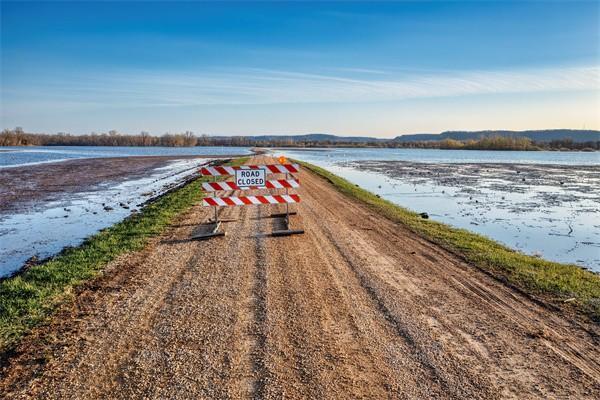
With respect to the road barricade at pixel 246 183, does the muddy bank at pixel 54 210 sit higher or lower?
lower

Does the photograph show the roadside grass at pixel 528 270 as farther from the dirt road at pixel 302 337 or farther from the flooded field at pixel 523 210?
the flooded field at pixel 523 210

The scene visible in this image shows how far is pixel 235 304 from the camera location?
6.66 meters

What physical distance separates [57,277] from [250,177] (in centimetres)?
576

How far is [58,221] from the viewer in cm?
1505

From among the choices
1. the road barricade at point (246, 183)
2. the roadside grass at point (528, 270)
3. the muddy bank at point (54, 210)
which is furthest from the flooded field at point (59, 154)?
the roadside grass at point (528, 270)

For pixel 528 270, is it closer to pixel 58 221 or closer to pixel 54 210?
pixel 58 221

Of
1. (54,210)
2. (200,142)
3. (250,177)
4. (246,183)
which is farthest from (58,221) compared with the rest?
(200,142)

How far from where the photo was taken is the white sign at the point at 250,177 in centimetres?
1216

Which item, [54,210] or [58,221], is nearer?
[58,221]

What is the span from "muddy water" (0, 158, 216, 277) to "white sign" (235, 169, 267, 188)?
4791 mm

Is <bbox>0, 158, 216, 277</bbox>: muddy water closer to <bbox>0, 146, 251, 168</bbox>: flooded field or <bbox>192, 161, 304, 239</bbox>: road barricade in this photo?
<bbox>192, 161, 304, 239</bbox>: road barricade

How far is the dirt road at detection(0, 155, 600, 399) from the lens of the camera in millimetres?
4512

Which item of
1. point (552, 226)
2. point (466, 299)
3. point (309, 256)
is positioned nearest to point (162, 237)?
point (309, 256)

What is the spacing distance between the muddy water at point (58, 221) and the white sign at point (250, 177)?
479 centimetres
